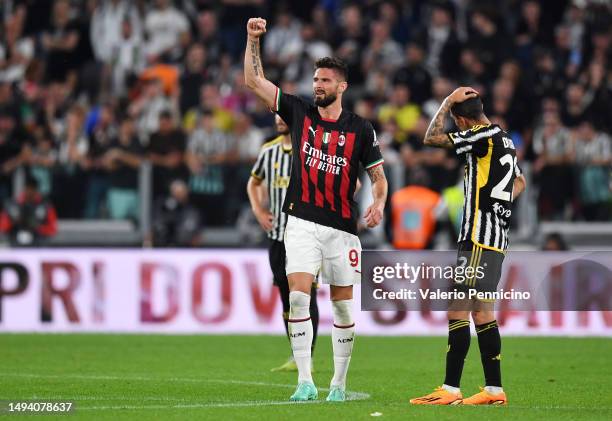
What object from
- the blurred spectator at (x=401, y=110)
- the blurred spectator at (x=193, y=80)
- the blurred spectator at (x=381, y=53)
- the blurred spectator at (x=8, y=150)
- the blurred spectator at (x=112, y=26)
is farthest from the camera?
the blurred spectator at (x=112, y=26)

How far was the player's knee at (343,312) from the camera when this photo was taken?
33.6 ft

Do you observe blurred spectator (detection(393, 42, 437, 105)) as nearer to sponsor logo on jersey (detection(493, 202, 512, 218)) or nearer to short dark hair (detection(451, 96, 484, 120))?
short dark hair (detection(451, 96, 484, 120))

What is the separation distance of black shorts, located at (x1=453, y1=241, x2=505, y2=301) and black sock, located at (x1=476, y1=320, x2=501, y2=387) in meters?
0.29

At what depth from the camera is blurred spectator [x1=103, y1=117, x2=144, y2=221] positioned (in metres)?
20.4

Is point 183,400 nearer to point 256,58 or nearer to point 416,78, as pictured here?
point 256,58

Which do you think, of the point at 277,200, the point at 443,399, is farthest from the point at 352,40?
the point at 443,399

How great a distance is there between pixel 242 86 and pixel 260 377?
1057 cm

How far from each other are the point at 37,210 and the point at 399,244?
18.0 ft

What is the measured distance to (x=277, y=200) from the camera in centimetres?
1384

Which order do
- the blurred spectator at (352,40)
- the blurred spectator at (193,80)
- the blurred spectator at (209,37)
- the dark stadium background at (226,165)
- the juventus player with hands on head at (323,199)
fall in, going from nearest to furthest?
the juventus player with hands on head at (323,199) < the dark stadium background at (226,165) < the blurred spectator at (193,80) < the blurred spectator at (352,40) < the blurred spectator at (209,37)

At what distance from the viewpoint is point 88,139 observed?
864 inches

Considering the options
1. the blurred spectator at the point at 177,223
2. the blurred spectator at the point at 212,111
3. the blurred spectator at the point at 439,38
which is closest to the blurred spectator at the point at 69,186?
the blurred spectator at the point at 177,223

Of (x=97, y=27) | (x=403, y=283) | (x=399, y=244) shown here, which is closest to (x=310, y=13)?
(x=97, y=27)

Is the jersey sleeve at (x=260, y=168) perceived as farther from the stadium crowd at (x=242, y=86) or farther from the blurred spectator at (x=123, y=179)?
the blurred spectator at (x=123, y=179)
